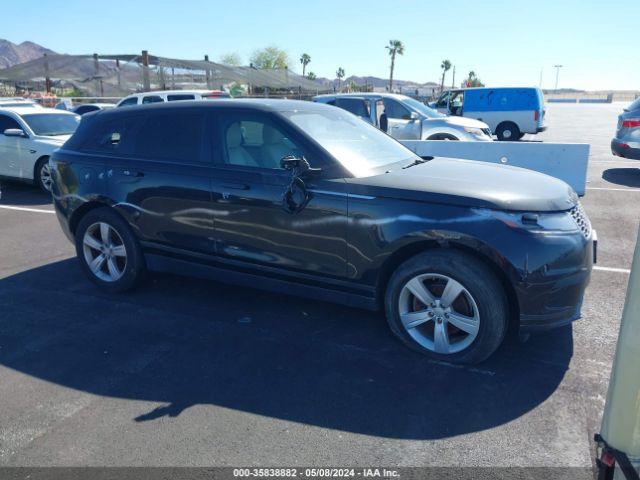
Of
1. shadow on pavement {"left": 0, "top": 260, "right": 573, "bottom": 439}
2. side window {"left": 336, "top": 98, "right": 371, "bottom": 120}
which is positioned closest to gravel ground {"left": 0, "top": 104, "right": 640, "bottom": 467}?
shadow on pavement {"left": 0, "top": 260, "right": 573, "bottom": 439}

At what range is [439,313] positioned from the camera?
379cm

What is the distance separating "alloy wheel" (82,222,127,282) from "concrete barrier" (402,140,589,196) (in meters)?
5.27

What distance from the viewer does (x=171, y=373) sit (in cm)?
373

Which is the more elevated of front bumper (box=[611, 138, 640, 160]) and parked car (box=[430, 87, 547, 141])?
parked car (box=[430, 87, 547, 141])

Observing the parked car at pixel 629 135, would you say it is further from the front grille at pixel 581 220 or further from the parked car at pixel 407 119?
the front grille at pixel 581 220

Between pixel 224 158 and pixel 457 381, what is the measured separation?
2.53 m

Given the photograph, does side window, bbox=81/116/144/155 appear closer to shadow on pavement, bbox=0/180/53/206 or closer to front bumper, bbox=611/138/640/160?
shadow on pavement, bbox=0/180/53/206

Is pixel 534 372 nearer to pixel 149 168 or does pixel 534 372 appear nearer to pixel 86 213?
pixel 149 168

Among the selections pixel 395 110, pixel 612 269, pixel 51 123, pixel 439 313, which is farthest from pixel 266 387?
pixel 395 110

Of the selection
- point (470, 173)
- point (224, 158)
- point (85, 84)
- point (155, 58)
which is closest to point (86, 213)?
point (224, 158)

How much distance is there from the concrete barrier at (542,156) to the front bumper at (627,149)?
2.85 m

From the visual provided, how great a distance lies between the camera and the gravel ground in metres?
2.94

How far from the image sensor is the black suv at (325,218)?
3580mm

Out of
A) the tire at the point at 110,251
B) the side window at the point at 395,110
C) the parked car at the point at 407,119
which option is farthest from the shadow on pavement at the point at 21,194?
the side window at the point at 395,110
